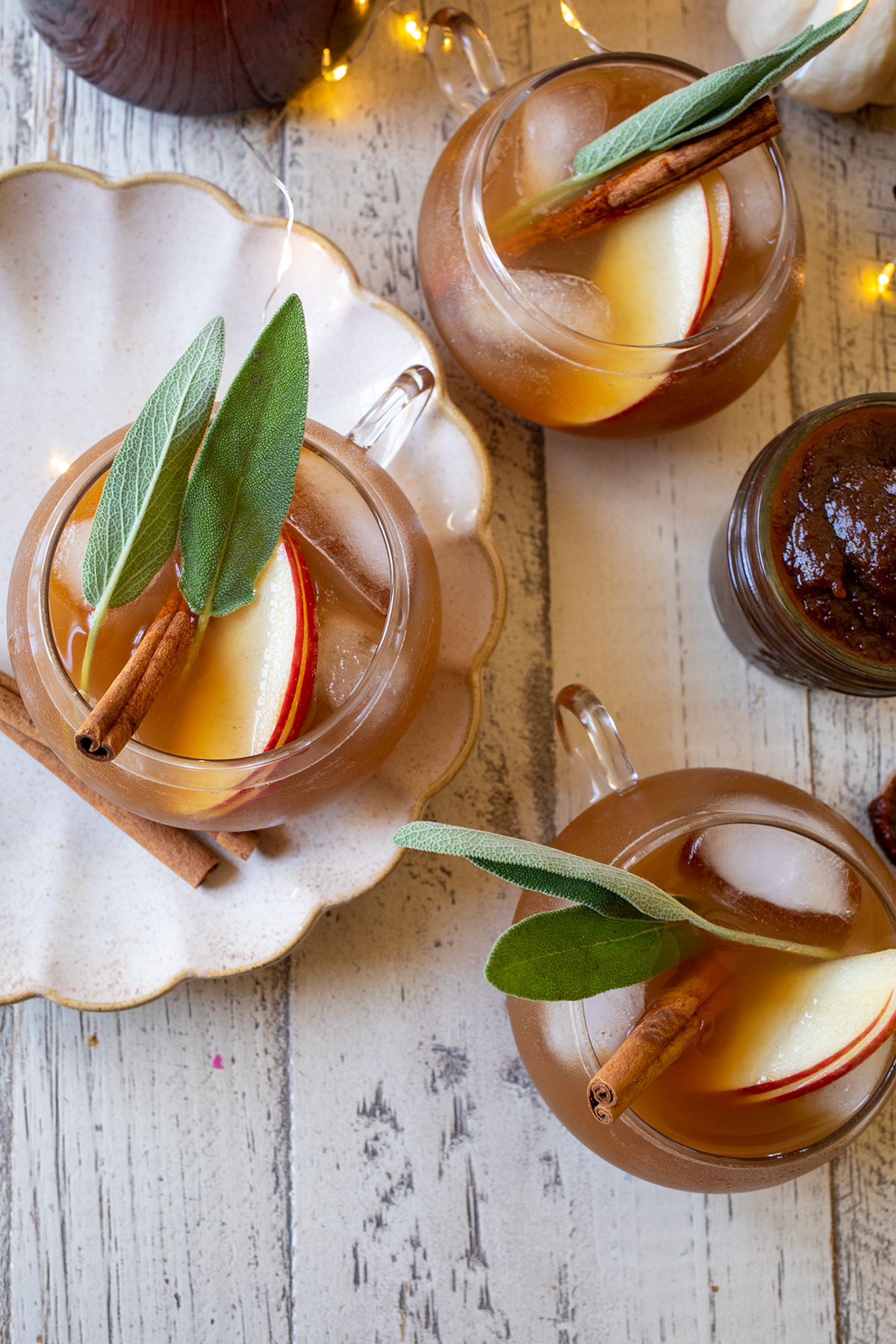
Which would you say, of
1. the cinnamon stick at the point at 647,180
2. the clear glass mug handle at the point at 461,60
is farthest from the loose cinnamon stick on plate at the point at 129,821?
the clear glass mug handle at the point at 461,60

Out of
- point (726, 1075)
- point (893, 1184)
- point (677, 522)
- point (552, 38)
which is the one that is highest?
point (552, 38)

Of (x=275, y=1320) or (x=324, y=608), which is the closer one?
(x=324, y=608)

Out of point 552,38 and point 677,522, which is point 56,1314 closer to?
point 677,522

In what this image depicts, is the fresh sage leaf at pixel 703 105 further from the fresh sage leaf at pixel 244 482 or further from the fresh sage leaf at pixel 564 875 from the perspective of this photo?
the fresh sage leaf at pixel 564 875

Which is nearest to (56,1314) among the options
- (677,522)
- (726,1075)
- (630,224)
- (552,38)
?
(726,1075)

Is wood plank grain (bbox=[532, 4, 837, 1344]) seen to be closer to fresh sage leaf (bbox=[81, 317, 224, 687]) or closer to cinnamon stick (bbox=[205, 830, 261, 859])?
cinnamon stick (bbox=[205, 830, 261, 859])

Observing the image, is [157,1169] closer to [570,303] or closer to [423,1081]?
[423,1081]

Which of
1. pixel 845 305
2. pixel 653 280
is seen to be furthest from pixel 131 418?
pixel 845 305
